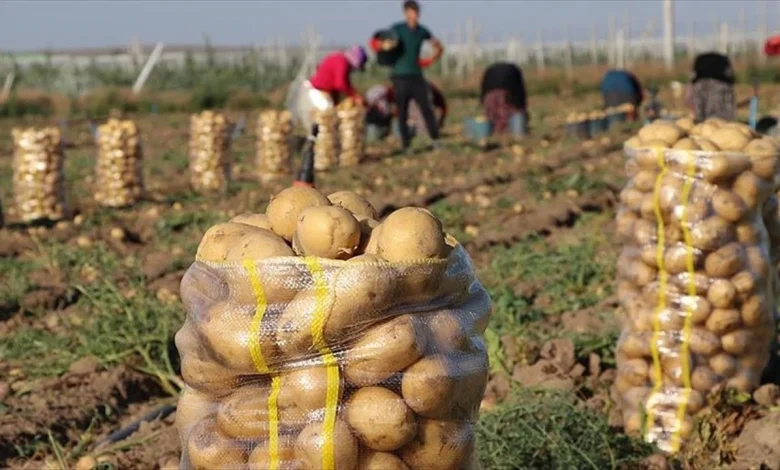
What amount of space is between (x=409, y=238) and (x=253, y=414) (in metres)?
0.45

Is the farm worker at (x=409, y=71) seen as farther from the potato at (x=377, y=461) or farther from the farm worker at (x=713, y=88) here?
the potato at (x=377, y=461)

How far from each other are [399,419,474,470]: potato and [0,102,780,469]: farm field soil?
3.91ft

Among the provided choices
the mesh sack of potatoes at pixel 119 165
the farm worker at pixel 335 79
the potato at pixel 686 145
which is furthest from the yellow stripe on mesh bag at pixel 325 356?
the farm worker at pixel 335 79

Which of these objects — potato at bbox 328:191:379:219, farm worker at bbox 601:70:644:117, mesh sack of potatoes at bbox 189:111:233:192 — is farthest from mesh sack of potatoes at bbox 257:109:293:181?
potato at bbox 328:191:379:219

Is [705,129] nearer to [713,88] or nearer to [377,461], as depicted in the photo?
[377,461]

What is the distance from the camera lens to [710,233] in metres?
4.08

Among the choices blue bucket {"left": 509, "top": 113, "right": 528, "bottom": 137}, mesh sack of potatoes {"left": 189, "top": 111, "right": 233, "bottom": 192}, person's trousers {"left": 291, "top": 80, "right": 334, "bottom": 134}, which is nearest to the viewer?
mesh sack of potatoes {"left": 189, "top": 111, "right": 233, "bottom": 192}

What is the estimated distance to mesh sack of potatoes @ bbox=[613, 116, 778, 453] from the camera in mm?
4102

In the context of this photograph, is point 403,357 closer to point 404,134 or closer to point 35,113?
point 404,134

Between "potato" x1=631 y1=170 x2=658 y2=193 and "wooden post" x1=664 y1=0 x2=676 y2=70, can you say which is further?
"wooden post" x1=664 y1=0 x2=676 y2=70

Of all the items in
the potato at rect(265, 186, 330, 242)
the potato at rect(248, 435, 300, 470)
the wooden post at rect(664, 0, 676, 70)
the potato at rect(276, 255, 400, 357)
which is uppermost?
the potato at rect(265, 186, 330, 242)

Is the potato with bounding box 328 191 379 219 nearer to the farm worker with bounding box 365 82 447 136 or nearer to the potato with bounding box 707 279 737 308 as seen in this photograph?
the potato with bounding box 707 279 737 308

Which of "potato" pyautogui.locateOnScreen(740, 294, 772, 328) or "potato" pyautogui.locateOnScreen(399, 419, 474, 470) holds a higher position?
"potato" pyautogui.locateOnScreen(399, 419, 474, 470)

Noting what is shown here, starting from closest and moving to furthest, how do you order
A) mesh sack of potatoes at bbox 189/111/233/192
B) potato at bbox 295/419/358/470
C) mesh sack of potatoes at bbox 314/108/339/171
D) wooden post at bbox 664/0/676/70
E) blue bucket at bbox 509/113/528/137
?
potato at bbox 295/419/358/470 < mesh sack of potatoes at bbox 189/111/233/192 < mesh sack of potatoes at bbox 314/108/339/171 < blue bucket at bbox 509/113/528/137 < wooden post at bbox 664/0/676/70
